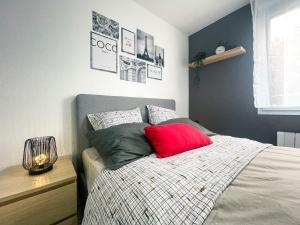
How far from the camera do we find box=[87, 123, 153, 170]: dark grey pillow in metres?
0.96

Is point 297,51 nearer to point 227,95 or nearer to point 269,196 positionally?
point 227,95

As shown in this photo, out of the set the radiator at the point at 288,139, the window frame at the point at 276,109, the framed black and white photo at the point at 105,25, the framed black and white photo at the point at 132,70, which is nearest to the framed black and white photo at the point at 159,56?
the framed black and white photo at the point at 132,70

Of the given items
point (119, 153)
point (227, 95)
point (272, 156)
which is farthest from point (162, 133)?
point (227, 95)

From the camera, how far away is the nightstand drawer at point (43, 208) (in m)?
0.75

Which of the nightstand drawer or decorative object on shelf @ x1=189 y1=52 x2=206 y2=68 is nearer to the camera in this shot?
the nightstand drawer

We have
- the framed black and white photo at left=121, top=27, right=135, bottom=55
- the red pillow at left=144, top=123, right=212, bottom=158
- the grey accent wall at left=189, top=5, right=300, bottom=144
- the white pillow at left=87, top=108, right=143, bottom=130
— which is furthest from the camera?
the grey accent wall at left=189, top=5, right=300, bottom=144

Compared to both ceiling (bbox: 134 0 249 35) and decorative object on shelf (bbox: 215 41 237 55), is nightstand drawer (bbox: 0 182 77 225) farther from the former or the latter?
decorative object on shelf (bbox: 215 41 237 55)

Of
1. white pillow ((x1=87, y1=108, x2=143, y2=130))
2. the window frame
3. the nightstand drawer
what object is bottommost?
the nightstand drawer

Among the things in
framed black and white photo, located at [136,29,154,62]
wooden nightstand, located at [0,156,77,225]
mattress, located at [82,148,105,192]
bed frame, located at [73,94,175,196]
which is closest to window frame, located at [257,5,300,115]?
framed black and white photo, located at [136,29,154,62]

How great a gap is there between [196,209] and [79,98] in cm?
134

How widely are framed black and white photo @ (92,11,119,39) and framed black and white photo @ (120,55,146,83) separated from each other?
11.3 inches

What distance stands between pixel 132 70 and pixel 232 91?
63.0 inches

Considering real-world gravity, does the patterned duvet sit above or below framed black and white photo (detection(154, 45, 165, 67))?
below

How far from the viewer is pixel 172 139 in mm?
1110
